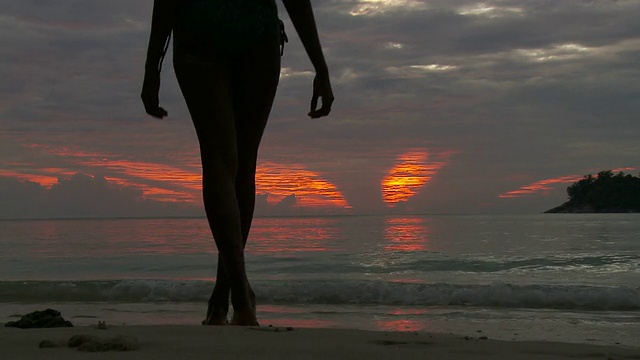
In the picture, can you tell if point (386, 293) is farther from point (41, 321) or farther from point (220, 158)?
point (220, 158)

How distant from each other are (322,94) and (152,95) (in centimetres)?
80

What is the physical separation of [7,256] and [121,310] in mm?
10709

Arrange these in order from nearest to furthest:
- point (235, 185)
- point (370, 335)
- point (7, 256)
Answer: point (370, 335) → point (235, 185) → point (7, 256)

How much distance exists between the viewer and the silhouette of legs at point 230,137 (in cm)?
283

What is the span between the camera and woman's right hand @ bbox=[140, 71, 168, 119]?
303 centimetres

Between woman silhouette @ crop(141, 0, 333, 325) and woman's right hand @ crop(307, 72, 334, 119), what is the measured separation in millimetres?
14

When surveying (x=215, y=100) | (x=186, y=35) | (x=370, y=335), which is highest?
(x=186, y=35)

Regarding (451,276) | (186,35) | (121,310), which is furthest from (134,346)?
(451,276)

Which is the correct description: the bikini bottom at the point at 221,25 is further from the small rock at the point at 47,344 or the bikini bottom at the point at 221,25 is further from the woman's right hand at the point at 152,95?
the small rock at the point at 47,344

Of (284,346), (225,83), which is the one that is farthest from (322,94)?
(284,346)

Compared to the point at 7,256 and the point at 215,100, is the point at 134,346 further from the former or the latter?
the point at 7,256

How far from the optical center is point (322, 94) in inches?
126

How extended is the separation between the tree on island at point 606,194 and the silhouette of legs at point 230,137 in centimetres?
12160

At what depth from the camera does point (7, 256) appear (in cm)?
1616
